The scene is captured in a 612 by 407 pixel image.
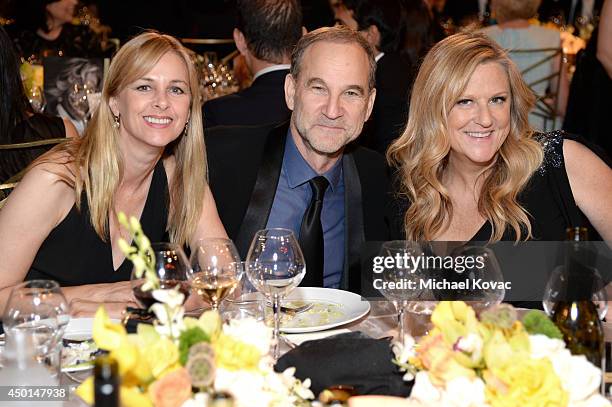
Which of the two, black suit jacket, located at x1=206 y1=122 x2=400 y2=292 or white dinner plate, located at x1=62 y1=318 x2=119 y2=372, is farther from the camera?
black suit jacket, located at x1=206 y1=122 x2=400 y2=292

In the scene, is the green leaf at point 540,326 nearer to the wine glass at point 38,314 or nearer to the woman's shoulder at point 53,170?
the wine glass at point 38,314

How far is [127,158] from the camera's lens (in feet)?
9.18

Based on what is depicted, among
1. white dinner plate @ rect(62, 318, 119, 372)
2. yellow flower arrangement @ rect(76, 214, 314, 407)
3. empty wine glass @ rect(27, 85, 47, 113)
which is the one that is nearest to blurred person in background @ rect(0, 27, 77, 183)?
empty wine glass @ rect(27, 85, 47, 113)

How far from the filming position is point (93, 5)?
8438mm

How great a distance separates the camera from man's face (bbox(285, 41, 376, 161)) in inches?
117

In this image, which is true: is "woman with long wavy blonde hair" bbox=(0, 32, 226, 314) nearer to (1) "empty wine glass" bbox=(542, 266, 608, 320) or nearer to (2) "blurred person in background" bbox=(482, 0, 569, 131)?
(1) "empty wine glass" bbox=(542, 266, 608, 320)

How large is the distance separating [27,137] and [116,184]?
90 centimetres

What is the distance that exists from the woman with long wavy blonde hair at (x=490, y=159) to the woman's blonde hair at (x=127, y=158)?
2.40ft

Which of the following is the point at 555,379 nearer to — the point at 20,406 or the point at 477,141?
the point at 20,406

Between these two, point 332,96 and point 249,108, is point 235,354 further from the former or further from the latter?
point 249,108

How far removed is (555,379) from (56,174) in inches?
67.3

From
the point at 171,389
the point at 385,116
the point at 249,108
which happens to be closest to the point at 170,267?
the point at 171,389

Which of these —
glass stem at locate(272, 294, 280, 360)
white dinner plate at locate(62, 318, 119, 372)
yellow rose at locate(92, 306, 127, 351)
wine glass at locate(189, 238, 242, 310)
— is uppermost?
yellow rose at locate(92, 306, 127, 351)

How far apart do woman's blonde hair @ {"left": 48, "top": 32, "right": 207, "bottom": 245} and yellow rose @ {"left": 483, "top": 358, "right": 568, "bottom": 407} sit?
1629 millimetres
